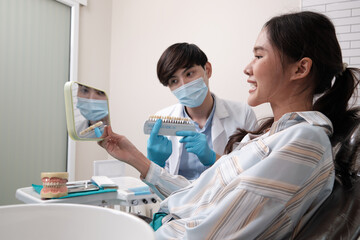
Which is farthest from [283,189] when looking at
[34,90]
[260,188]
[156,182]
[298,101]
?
[34,90]

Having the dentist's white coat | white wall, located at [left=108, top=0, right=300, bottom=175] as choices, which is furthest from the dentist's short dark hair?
white wall, located at [left=108, top=0, right=300, bottom=175]

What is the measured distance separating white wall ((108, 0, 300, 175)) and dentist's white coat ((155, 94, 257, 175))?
2.39 feet

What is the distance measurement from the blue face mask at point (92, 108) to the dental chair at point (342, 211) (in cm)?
92

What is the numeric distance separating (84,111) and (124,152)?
379mm

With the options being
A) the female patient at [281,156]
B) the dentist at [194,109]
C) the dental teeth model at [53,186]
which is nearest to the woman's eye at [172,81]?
the dentist at [194,109]

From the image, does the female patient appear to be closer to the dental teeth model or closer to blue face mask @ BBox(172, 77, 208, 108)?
the dental teeth model

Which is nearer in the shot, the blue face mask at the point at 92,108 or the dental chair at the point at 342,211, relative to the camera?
the dental chair at the point at 342,211

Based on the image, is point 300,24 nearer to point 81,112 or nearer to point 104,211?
point 81,112

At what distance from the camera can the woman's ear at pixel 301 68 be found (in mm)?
1083

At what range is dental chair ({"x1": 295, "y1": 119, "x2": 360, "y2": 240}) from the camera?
0.75 meters

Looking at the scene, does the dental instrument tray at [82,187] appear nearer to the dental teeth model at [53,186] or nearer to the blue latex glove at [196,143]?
the dental teeth model at [53,186]

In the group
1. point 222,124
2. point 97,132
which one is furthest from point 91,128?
point 222,124

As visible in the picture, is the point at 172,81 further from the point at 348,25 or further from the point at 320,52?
the point at 348,25

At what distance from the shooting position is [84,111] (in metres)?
1.26
